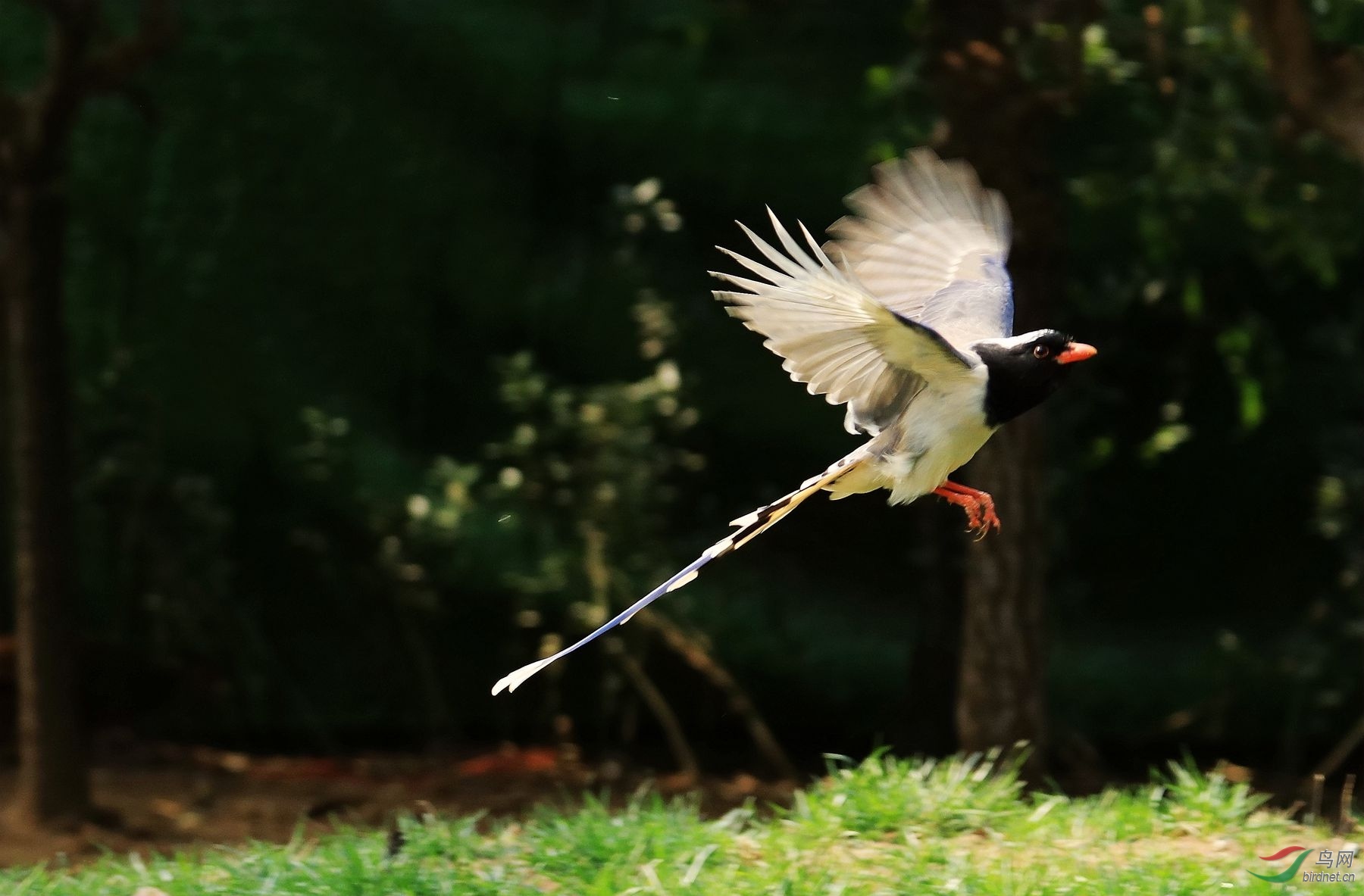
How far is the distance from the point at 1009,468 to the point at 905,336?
209 cm

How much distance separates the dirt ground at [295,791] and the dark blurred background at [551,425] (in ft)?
0.65

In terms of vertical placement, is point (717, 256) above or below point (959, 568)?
above

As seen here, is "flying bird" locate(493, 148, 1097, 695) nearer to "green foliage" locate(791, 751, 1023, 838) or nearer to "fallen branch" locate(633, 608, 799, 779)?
"green foliage" locate(791, 751, 1023, 838)

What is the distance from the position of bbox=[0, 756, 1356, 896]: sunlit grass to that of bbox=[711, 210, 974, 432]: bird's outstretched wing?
0.96 metres

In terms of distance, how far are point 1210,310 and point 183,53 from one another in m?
4.60

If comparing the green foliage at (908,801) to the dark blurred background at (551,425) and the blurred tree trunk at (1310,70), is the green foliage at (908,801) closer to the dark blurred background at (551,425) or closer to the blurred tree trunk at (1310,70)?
the blurred tree trunk at (1310,70)

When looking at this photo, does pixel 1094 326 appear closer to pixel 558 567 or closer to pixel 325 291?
pixel 558 567

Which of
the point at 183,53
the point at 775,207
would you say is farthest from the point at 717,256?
the point at 183,53

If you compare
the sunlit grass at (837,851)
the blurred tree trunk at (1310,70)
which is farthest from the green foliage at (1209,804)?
the blurred tree trunk at (1310,70)

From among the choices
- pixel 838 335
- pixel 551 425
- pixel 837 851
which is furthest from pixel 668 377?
pixel 838 335

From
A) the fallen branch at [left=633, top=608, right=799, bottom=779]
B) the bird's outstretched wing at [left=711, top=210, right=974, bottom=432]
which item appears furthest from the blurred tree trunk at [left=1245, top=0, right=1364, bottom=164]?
the fallen branch at [left=633, top=608, right=799, bottom=779]

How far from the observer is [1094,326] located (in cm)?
680

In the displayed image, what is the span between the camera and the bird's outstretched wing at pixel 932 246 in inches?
159

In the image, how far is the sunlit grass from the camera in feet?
11.3
